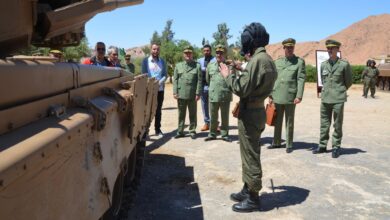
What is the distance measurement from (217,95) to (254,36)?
4009 mm

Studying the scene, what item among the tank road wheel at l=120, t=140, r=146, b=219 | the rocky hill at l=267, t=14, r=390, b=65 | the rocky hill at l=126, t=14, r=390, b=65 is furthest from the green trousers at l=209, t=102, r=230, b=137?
the rocky hill at l=267, t=14, r=390, b=65

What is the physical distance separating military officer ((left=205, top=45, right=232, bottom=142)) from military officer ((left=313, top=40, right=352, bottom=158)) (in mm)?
1936

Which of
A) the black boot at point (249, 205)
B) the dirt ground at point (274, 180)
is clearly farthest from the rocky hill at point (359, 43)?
the black boot at point (249, 205)

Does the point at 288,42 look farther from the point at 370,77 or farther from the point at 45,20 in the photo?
the point at 370,77

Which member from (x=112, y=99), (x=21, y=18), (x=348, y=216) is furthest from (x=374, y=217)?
(x=21, y=18)

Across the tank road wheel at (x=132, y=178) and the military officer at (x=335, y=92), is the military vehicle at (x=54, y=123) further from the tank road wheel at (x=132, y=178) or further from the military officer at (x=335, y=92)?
the military officer at (x=335, y=92)

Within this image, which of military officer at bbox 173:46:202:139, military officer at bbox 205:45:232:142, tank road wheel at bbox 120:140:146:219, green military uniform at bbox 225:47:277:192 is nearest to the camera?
green military uniform at bbox 225:47:277:192

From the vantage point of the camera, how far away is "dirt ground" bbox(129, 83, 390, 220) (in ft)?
17.2

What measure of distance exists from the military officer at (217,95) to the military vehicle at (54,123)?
186 inches

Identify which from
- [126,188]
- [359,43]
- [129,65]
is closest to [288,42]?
[126,188]

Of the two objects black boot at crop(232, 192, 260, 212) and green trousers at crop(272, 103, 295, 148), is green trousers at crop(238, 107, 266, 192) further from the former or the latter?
A: green trousers at crop(272, 103, 295, 148)

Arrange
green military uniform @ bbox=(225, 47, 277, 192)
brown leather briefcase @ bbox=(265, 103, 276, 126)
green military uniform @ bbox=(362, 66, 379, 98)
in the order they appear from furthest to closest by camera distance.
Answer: green military uniform @ bbox=(362, 66, 379, 98)
brown leather briefcase @ bbox=(265, 103, 276, 126)
green military uniform @ bbox=(225, 47, 277, 192)

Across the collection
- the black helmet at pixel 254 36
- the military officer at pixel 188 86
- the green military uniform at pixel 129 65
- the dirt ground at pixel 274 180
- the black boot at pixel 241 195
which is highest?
the black helmet at pixel 254 36

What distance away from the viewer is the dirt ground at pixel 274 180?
5250mm
